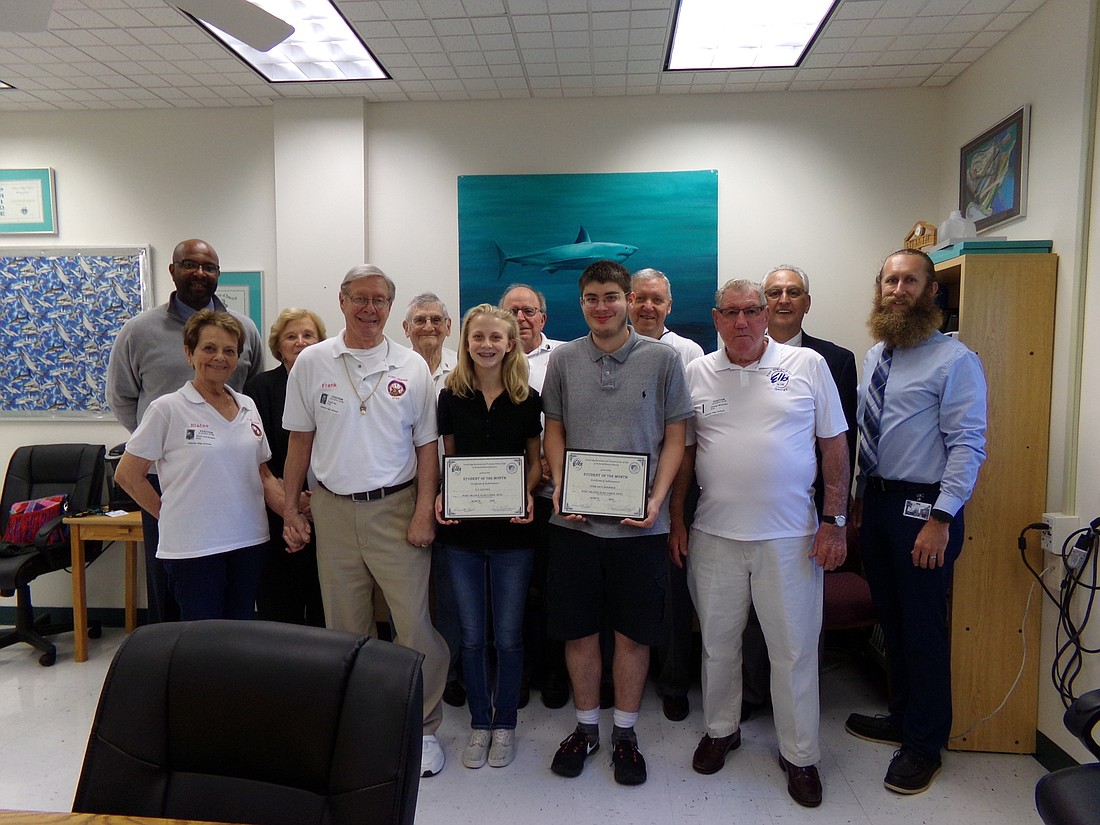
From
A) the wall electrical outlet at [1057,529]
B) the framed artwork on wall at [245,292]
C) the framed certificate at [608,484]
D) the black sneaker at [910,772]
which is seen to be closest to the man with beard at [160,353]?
the framed artwork on wall at [245,292]

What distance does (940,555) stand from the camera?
2225 mm

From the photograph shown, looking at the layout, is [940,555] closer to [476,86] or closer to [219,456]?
[219,456]

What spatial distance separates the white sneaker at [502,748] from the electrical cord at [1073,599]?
199 cm

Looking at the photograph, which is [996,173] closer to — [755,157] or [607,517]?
[755,157]

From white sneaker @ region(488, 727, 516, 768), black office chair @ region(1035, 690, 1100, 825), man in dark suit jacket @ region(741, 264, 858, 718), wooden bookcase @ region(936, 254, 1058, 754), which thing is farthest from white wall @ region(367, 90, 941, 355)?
white sneaker @ region(488, 727, 516, 768)

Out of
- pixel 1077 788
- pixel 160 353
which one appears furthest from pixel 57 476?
pixel 1077 788

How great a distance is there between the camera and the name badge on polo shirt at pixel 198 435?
7.20 ft

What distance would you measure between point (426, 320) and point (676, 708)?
206 centimetres

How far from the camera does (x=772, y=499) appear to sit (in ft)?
7.01

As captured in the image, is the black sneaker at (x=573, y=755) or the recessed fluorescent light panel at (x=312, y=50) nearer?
the black sneaker at (x=573, y=755)

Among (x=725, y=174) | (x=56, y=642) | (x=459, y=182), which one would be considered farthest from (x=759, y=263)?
(x=56, y=642)

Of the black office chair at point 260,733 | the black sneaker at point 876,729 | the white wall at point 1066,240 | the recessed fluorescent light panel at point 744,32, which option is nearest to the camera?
the black office chair at point 260,733

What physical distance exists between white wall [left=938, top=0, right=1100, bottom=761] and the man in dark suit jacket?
72 cm

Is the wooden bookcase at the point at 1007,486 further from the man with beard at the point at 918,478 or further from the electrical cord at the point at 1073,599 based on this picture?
the man with beard at the point at 918,478
